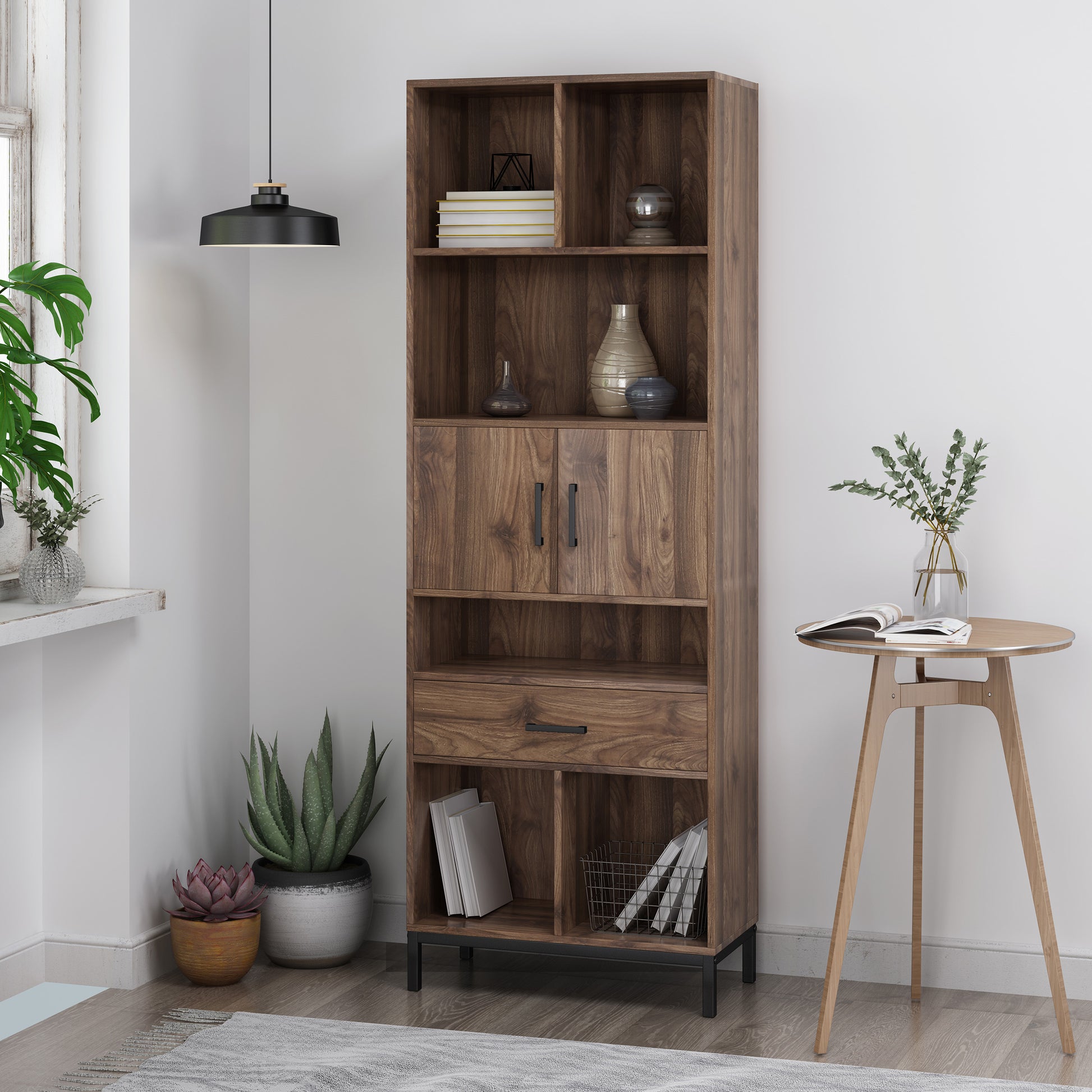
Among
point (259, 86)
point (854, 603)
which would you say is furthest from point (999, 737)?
point (259, 86)

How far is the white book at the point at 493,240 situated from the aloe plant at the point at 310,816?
122 cm

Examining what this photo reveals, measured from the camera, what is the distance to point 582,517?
11.6 feet

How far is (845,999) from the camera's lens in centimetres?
364

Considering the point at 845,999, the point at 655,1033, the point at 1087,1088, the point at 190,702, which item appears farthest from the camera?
the point at 190,702

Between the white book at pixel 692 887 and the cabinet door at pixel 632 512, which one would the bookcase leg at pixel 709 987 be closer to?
the white book at pixel 692 887

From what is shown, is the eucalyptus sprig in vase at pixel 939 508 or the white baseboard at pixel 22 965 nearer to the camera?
the eucalyptus sprig in vase at pixel 939 508

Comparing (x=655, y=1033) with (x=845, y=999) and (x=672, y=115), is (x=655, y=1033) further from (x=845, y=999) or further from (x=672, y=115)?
(x=672, y=115)

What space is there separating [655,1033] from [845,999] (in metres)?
0.52

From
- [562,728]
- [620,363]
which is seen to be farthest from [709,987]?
[620,363]

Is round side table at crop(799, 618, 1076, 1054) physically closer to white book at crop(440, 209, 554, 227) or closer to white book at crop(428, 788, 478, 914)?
white book at crop(428, 788, 478, 914)

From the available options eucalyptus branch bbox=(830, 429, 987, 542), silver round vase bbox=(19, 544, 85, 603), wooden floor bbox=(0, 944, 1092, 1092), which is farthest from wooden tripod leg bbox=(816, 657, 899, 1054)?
silver round vase bbox=(19, 544, 85, 603)

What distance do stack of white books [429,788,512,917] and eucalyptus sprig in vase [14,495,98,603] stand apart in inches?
39.3

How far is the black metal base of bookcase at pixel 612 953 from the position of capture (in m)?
3.49

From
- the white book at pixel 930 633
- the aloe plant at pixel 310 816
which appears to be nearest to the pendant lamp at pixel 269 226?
the aloe plant at pixel 310 816
